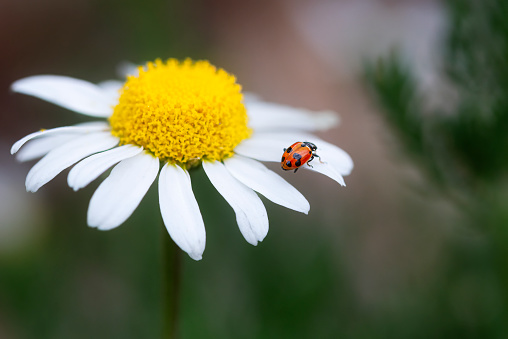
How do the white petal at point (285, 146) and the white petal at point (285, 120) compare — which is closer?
→ the white petal at point (285, 146)

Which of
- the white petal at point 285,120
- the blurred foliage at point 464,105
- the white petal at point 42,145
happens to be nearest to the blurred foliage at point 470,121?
the blurred foliage at point 464,105

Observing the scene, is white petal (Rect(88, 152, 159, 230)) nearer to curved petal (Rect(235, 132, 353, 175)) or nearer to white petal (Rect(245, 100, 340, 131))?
curved petal (Rect(235, 132, 353, 175))

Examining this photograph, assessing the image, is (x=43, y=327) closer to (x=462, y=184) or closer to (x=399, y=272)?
(x=399, y=272)

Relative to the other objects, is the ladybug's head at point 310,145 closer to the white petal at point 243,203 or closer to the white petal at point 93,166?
the white petal at point 243,203

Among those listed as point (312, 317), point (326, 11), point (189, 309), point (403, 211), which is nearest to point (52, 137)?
point (189, 309)

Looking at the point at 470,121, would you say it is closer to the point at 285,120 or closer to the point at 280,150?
the point at 285,120

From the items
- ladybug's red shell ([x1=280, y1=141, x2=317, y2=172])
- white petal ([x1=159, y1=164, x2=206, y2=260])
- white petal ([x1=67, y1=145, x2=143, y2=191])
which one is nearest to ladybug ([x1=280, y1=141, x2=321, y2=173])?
ladybug's red shell ([x1=280, y1=141, x2=317, y2=172])

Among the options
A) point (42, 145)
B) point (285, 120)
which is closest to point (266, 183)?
point (285, 120)

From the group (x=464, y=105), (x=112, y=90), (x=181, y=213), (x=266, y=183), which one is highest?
(x=464, y=105)
